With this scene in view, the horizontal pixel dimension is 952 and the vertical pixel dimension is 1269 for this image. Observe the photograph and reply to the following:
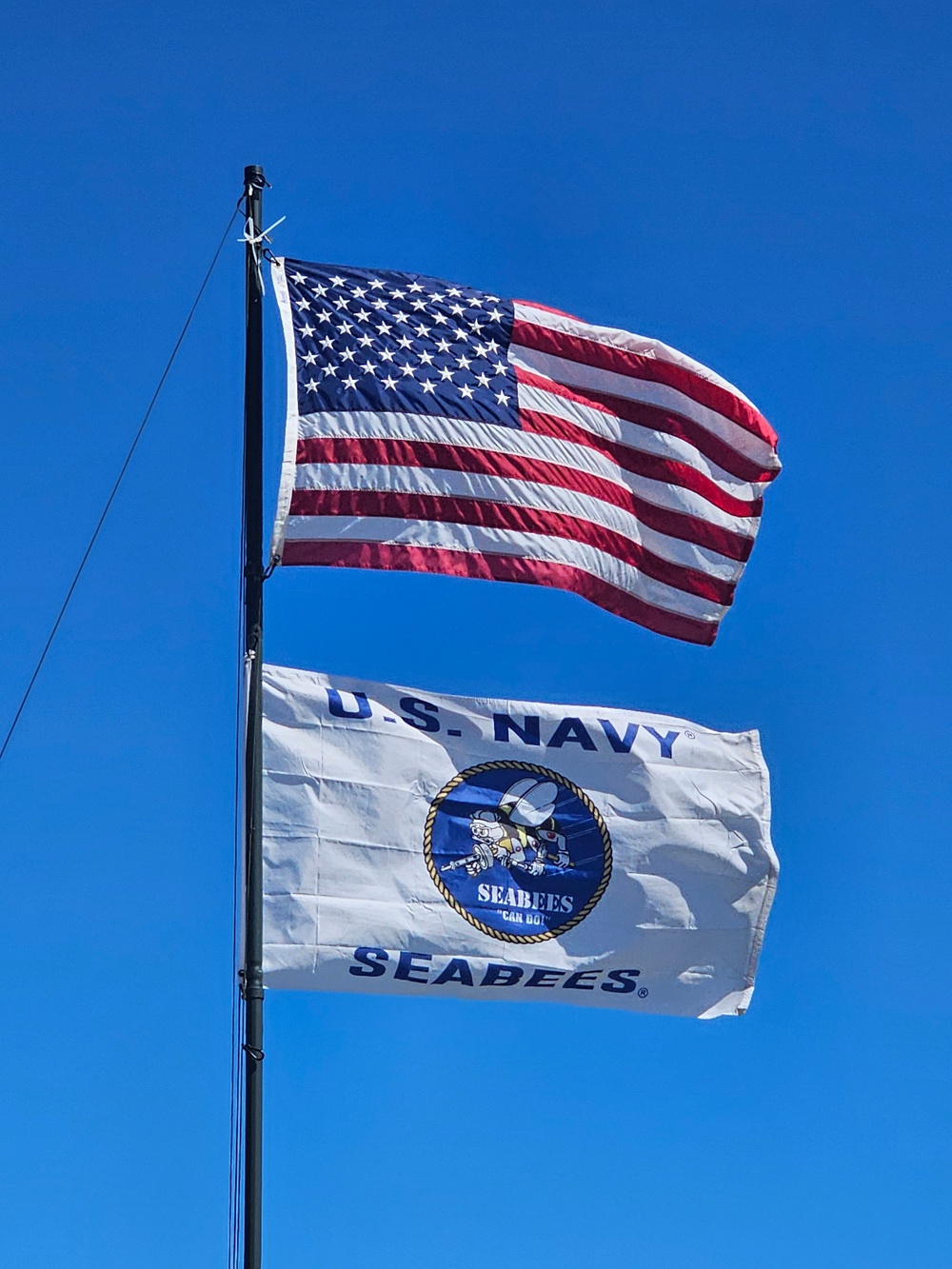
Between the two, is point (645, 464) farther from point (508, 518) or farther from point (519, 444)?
point (508, 518)

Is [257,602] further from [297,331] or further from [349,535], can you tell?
[297,331]

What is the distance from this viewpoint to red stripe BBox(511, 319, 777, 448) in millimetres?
20891

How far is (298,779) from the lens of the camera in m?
18.5

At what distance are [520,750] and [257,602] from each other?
10.5 feet

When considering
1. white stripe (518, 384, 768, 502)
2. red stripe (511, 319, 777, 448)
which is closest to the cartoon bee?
white stripe (518, 384, 768, 502)

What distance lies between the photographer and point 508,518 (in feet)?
64.5

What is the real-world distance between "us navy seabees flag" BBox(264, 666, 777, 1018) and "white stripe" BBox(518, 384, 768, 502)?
2610 mm

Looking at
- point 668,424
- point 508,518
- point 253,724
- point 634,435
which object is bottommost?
point 253,724

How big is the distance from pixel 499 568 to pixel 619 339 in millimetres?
3145

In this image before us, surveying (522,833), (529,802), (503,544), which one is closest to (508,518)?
(503,544)

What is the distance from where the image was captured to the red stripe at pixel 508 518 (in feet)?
61.0

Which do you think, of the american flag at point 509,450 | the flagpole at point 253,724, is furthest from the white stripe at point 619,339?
the flagpole at point 253,724

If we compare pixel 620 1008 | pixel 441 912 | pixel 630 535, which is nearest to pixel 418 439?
pixel 630 535

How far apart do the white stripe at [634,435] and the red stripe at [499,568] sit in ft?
5.02
